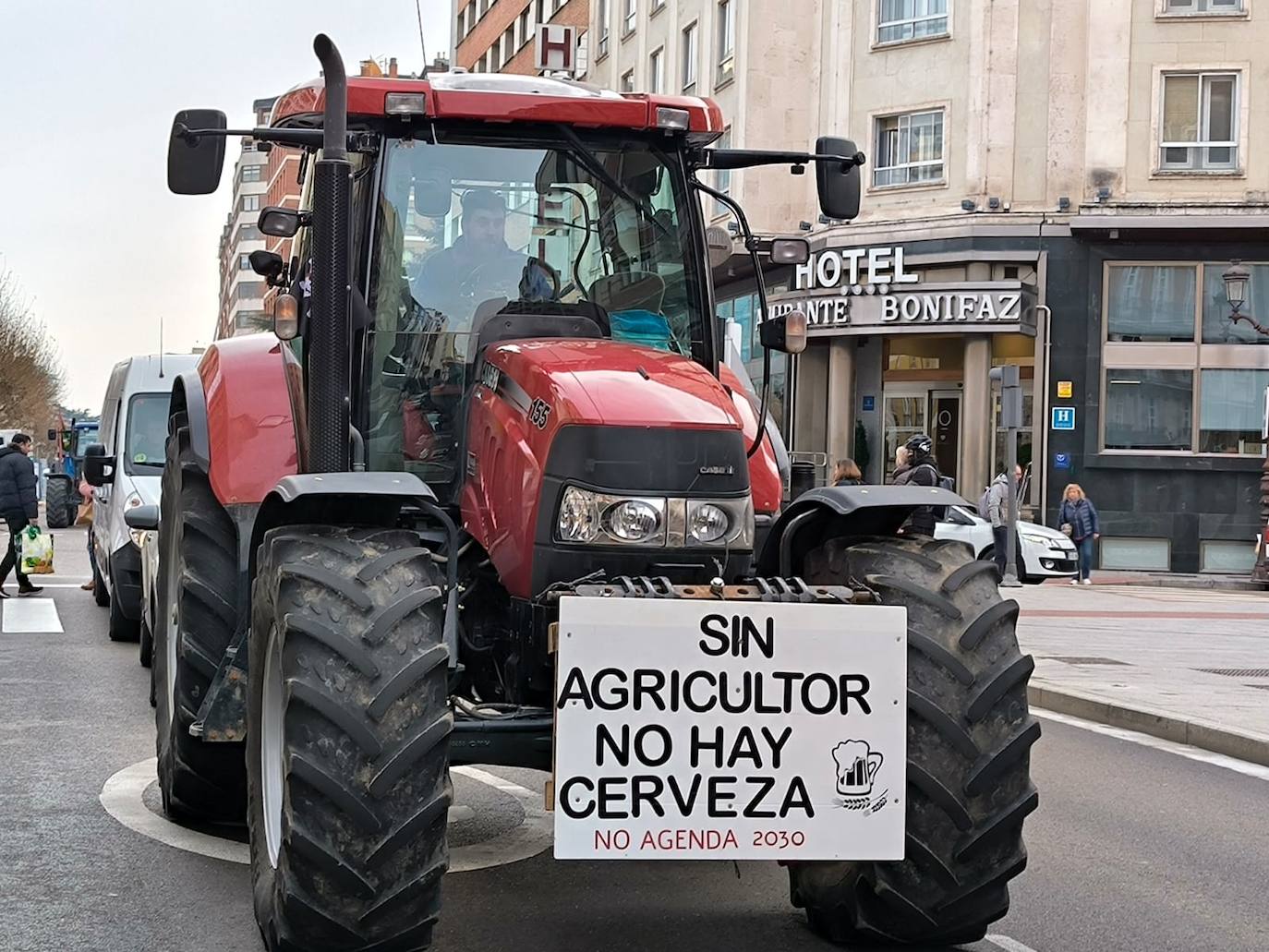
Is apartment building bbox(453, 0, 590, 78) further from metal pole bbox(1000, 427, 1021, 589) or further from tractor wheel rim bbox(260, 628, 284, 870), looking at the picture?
tractor wheel rim bbox(260, 628, 284, 870)

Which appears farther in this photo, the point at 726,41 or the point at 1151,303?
the point at 726,41

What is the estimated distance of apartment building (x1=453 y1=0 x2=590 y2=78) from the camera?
49031mm

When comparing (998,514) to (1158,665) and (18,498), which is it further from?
(18,498)

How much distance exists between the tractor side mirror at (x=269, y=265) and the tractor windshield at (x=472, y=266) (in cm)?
83

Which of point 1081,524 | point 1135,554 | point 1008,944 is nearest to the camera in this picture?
point 1008,944

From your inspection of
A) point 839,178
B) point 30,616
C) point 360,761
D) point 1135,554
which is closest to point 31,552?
point 30,616

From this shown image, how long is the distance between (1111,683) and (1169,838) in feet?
16.9

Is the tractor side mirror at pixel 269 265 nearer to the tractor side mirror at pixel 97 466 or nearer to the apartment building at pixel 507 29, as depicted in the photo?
the tractor side mirror at pixel 97 466

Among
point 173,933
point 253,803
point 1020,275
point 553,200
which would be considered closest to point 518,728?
point 253,803

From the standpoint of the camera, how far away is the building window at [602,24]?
4575 cm

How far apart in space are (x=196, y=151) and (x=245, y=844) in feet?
8.24

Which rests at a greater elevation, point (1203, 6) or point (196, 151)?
point (1203, 6)

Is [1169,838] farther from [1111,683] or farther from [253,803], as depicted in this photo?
[1111,683]

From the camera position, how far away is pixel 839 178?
6266 millimetres
